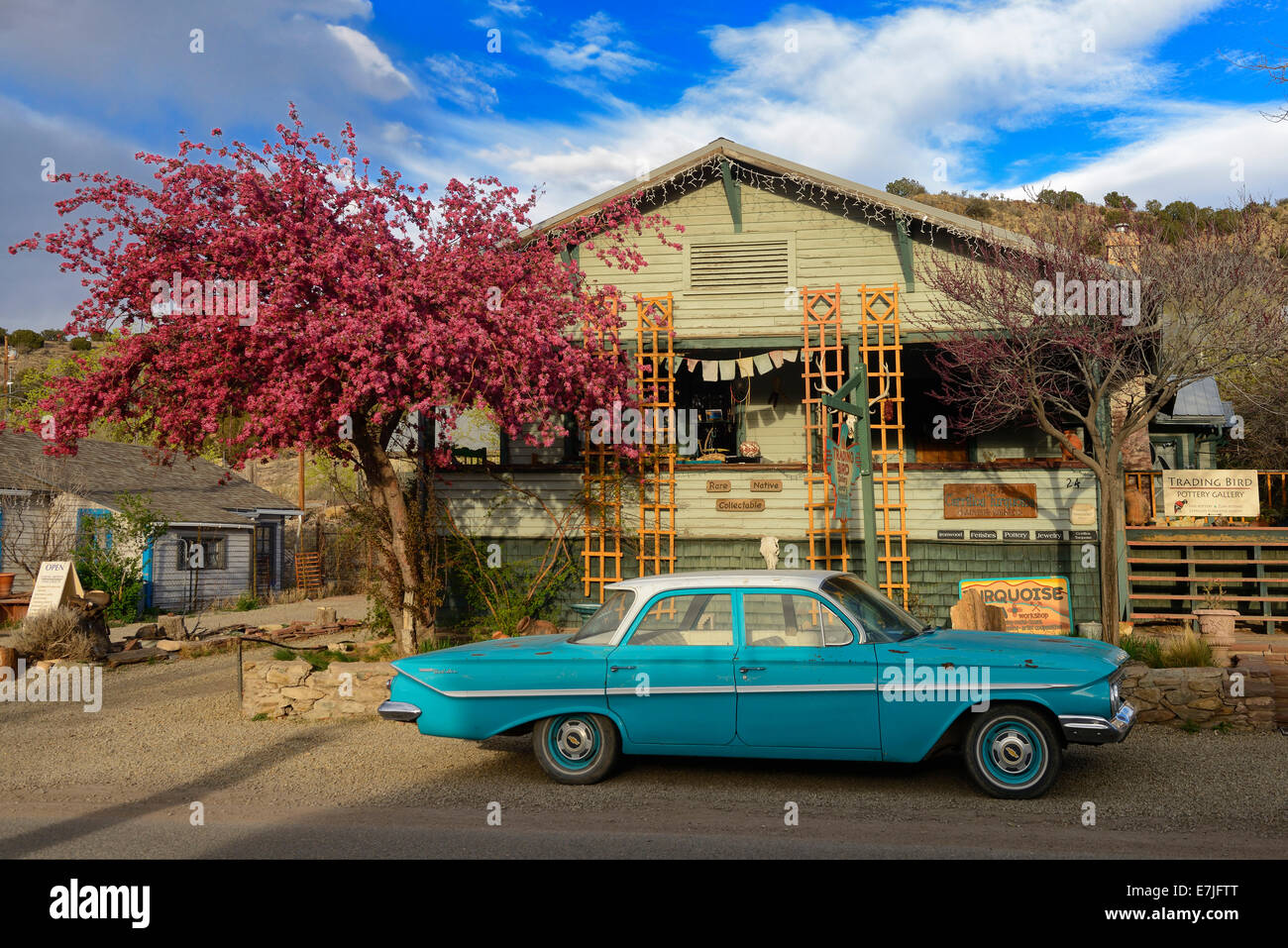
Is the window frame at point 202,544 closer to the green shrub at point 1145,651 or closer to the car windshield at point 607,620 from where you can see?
the car windshield at point 607,620

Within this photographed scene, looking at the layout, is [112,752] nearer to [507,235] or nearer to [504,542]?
[504,542]

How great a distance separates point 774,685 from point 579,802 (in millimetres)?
1577

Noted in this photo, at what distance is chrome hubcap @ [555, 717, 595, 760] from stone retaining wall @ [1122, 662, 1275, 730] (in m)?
5.27

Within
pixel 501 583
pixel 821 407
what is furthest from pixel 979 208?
pixel 501 583

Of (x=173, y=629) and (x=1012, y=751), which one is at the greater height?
(x=1012, y=751)

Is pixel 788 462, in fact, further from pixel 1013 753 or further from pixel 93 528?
pixel 93 528

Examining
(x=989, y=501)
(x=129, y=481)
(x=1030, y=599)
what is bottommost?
(x=1030, y=599)

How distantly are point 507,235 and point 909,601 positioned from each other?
24.5ft

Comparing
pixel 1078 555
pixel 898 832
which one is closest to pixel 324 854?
pixel 898 832

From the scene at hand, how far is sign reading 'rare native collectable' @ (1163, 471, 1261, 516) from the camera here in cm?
1534

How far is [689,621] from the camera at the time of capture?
7.14 metres

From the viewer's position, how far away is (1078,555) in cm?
1359

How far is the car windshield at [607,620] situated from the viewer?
24.0ft

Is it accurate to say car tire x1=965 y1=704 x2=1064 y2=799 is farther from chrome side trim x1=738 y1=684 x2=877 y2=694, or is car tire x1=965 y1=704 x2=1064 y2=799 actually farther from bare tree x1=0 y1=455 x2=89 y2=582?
bare tree x1=0 y1=455 x2=89 y2=582
